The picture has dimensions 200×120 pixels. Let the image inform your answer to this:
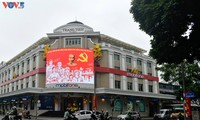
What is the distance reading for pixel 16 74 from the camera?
64562 mm

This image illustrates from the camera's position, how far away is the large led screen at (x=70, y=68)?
47312 millimetres

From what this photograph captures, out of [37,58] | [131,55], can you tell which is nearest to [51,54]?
[37,58]

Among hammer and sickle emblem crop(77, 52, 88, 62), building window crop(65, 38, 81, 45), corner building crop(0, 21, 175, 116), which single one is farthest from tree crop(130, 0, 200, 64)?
building window crop(65, 38, 81, 45)

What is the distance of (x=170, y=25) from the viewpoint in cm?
1688

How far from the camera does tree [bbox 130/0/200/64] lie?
52.5ft

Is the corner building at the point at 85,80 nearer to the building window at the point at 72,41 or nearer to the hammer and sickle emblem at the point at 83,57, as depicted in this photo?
the building window at the point at 72,41

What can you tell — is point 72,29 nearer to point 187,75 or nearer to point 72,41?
point 72,41

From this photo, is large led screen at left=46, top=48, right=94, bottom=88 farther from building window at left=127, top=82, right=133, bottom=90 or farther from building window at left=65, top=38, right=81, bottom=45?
building window at left=127, top=82, right=133, bottom=90

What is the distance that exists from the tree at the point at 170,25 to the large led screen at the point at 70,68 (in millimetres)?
28036

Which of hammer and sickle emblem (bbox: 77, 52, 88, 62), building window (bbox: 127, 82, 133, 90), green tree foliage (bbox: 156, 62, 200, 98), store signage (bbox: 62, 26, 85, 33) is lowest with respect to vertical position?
building window (bbox: 127, 82, 133, 90)

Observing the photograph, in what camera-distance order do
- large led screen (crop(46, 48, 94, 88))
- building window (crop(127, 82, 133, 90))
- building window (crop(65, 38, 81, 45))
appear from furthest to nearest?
1. building window (crop(127, 82, 133, 90))
2. building window (crop(65, 38, 81, 45))
3. large led screen (crop(46, 48, 94, 88))

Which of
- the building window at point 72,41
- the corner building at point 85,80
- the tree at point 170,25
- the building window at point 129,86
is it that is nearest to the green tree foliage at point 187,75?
the corner building at point 85,80

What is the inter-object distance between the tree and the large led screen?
1104 inches

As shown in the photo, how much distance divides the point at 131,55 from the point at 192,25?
3915 cm
